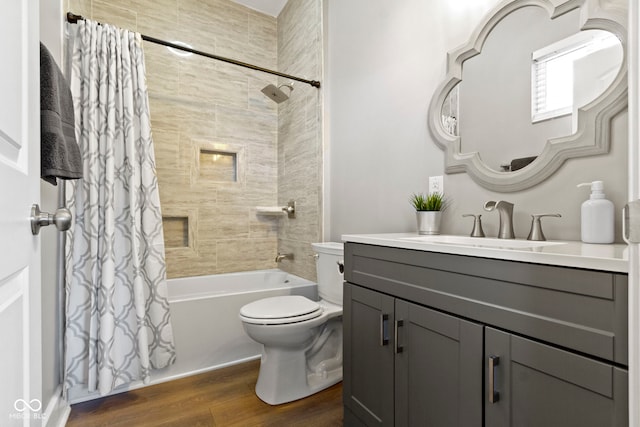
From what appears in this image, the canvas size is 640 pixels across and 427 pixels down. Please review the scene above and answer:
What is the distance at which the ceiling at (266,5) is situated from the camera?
2877mm

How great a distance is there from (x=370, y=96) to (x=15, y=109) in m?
1.70

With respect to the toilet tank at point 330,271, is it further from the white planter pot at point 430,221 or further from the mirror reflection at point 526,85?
the mirror reflection at point 526,85

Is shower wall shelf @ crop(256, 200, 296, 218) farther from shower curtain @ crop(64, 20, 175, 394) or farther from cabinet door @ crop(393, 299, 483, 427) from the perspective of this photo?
cabinet door @ crop(393, 299, 483, 427)

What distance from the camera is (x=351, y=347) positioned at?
4.34ft

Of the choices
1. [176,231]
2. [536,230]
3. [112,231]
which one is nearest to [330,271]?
[536,230]

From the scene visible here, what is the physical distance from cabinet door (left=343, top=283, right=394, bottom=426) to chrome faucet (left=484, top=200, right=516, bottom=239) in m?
0.50

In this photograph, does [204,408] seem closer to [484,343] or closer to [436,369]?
[436,369]

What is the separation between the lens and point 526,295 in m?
0.75

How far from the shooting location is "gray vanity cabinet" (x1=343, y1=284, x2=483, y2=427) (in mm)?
866

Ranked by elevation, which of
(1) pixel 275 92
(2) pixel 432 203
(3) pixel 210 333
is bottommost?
(3) pixel 210 333

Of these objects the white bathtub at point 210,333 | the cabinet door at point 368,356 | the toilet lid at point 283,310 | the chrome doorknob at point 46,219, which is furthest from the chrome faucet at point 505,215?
the white bathtub at point 210,333

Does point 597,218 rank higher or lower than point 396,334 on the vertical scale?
higher

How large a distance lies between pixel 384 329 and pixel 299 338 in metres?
0.67

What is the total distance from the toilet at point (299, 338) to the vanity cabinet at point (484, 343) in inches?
17.6
